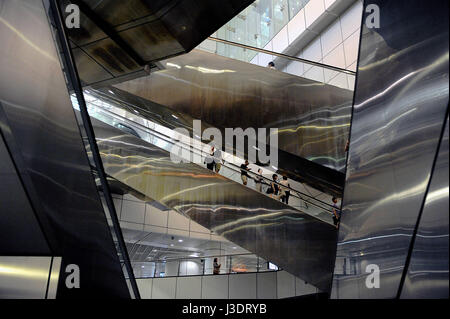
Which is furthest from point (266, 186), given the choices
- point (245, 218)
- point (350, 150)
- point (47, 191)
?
point (47, 191)

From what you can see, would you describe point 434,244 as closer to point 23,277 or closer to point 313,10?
point 23,277

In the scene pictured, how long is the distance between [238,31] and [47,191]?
39.9 feet

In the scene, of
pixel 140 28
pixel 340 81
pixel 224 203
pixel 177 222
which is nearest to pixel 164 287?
pixel 177 222

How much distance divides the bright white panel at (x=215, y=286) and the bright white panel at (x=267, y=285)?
1207mm

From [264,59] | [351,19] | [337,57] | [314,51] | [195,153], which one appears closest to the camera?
[195,153]

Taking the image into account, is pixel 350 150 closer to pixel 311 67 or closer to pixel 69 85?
pixel 69 85

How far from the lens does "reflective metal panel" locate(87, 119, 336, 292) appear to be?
848cm

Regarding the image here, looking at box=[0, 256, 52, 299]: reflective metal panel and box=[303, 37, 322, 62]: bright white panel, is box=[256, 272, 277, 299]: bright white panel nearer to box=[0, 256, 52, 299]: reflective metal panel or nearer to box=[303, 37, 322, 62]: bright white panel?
box=[303, 37, 322, 62]: bright white panel

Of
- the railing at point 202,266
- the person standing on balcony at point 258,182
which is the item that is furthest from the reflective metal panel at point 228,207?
the railing at point 202,266

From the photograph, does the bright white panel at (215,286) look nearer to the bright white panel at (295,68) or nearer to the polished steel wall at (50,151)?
the bright white panel at (295,68)

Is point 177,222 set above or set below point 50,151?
above

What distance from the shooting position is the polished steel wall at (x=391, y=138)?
2920mm

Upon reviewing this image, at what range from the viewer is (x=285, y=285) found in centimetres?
1387

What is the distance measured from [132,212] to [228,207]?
9255 millimetres
